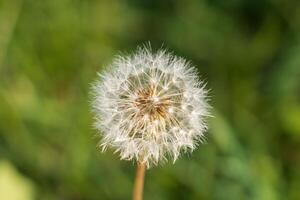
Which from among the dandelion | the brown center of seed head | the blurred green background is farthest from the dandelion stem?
the blurred green background

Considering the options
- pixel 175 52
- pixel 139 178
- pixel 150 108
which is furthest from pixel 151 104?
pixel 175 52

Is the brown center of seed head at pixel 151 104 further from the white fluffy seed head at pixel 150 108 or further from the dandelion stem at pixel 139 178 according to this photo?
the dandelion stem at pixel 139 178

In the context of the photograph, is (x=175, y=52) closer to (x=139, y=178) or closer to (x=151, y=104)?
(x=151, y=104)

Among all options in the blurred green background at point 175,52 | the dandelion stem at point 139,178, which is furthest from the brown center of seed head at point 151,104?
the blurred green background at point 175,52

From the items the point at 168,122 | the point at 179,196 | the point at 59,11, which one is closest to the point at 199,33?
the point at 59,11

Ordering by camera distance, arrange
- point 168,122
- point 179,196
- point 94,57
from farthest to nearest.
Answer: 1. point 94,57
2. point 179,196
3. point 168,122

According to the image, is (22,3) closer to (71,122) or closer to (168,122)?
(71,122)

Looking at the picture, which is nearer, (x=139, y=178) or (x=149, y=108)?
(x=139, y=178)
